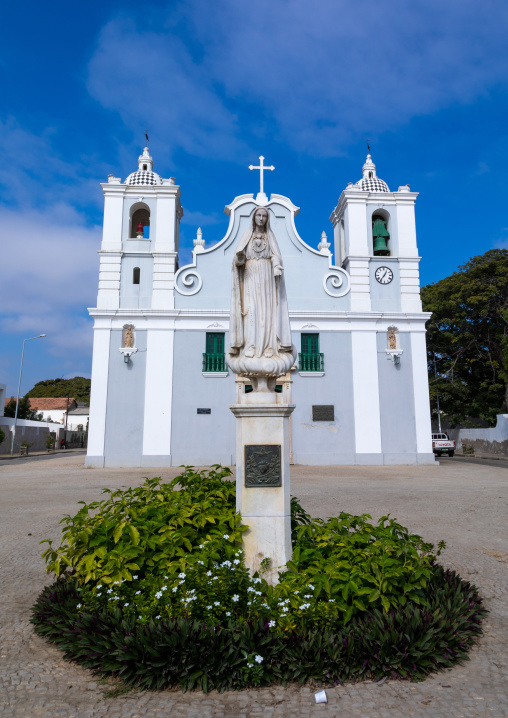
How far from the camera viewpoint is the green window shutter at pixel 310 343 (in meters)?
17.6

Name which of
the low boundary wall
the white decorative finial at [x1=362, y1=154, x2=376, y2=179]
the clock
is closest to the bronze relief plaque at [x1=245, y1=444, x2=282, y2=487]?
the clock

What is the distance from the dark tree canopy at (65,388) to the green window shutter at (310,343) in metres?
56.1

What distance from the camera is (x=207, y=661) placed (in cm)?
291

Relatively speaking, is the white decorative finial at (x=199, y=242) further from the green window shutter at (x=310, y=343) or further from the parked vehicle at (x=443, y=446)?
the parked vehicle at (x=443, y=446)

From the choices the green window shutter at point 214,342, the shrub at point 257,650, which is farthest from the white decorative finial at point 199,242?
the shrub at point 257,650

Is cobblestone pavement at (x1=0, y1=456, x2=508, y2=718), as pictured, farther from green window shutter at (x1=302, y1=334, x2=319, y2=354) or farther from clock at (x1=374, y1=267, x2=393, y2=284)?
clock at (x1=374, y1=267, x2=393, y2=284)

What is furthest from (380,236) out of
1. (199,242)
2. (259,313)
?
(259,313)

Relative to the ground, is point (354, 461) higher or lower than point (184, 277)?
lower

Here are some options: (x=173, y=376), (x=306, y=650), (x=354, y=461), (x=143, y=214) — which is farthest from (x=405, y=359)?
(x=306, y=650)

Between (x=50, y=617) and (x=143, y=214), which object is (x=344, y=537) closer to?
(x=50, y=617)

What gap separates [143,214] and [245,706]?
62.1 ft

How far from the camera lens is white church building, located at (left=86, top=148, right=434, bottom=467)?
16.8 m

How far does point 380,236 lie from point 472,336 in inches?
577

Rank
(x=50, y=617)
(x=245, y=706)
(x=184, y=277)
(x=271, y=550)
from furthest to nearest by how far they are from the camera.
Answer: (x=184, y=277), (x=271, y=550), (x=50, y=617), (x=245, y=706)
